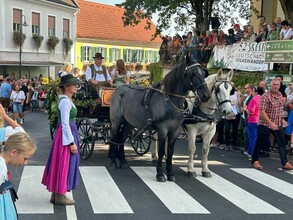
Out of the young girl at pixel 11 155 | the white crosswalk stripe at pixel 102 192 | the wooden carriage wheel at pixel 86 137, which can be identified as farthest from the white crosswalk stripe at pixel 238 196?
the young girl at pixel 11 155

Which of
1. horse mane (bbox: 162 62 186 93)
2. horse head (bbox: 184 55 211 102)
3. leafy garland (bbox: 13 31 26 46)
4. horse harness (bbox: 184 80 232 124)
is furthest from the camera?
leafy garland (bbox: 13 31 26 46)

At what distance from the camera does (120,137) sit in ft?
30.7

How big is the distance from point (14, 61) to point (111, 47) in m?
17.8

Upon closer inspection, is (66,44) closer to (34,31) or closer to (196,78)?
(34,31)

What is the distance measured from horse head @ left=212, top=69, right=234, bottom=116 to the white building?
26.7 meters

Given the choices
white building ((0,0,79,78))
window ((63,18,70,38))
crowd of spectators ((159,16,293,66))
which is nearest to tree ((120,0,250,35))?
crowd of spectators ((159,16,293,66))

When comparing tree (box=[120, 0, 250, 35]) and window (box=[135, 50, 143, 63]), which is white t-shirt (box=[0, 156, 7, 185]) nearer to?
tree (box=[120, 0, 250, 35])

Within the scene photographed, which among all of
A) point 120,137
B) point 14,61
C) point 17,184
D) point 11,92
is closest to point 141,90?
point 120,137

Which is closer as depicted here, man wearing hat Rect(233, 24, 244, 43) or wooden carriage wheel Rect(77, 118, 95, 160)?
wooden carriage wheel Rect(77, 118, 95, 160)

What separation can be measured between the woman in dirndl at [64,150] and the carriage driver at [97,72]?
4054 millimetres

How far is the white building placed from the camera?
115 feet

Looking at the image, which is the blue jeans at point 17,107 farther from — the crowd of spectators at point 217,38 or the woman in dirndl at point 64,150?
the woman in dirndl at point 64,150

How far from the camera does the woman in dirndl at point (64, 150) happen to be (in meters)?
6.12

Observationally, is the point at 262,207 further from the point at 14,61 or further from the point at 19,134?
the point at 14,61
